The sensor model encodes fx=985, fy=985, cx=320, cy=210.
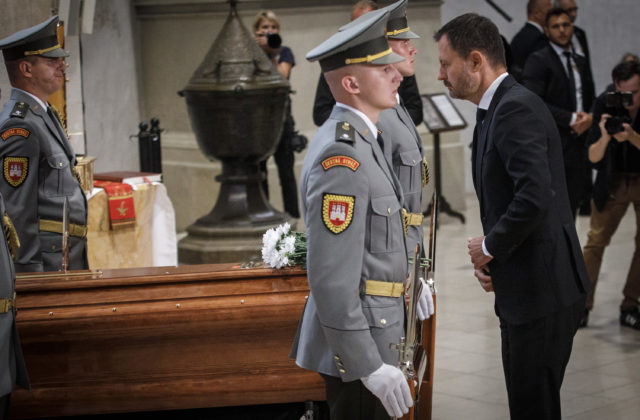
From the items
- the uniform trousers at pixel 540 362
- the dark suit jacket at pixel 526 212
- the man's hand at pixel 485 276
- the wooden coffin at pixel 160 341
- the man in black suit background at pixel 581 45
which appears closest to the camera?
the dark suit jacket at pixel 526 212

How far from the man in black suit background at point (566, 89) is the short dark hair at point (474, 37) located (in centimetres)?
297

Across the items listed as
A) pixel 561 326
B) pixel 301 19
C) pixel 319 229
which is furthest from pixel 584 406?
pixel 301 19

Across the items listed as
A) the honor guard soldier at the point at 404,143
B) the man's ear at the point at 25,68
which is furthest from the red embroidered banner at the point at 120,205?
the honor guard soldier at the point at 404,143

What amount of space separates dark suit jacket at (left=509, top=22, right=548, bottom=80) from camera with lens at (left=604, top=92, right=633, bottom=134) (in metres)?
1.55

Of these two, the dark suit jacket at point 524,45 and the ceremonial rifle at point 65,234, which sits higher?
the dark suit jacket at point 524,45

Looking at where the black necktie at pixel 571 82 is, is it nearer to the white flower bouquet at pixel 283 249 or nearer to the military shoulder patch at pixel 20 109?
the white flower bouquet at pixel 283 249

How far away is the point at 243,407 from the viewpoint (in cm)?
373

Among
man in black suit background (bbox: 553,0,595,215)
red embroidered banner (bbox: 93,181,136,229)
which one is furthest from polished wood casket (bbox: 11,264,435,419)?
man in black suit background (bbox: 553,0,595,215)

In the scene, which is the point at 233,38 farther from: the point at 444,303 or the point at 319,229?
the point at 319,229

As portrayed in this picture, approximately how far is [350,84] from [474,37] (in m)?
0.66

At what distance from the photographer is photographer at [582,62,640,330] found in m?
5.45

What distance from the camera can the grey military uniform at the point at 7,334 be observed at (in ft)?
9.77

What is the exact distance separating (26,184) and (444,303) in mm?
3160

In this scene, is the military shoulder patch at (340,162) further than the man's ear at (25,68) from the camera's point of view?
No
